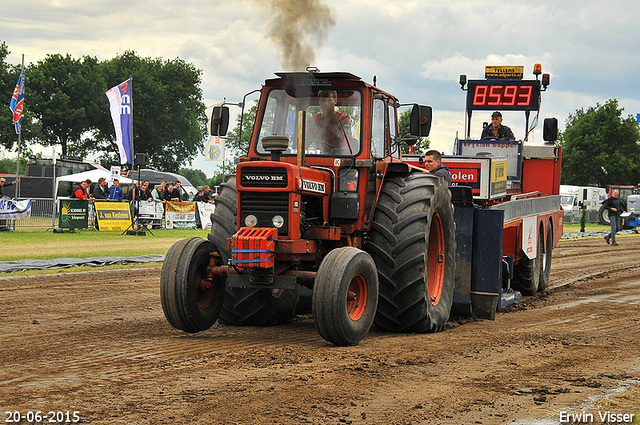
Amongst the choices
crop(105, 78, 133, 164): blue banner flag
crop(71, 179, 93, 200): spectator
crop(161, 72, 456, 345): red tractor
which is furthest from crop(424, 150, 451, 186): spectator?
crop(71, 179, 93, 200): spectator

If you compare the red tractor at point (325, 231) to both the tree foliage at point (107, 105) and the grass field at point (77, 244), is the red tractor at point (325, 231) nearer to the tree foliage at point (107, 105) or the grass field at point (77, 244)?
the grass field at point (77, 244)

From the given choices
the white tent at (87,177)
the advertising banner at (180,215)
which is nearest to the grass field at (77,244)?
the advertising banner at (180,215)

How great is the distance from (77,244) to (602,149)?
57.6m

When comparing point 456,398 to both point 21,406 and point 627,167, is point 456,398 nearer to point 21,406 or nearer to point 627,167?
point 21,406

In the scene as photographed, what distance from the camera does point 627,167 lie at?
64000 mm

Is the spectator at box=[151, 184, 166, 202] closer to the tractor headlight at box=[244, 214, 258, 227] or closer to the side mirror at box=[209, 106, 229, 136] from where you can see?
the side mirror at box=[209, 106, 229, 136]

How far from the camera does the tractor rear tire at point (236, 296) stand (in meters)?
7.69

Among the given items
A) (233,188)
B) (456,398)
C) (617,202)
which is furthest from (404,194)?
(617,202)

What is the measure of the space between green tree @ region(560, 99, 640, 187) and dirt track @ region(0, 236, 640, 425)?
60.1m

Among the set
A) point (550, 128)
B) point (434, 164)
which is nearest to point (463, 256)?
point (434, 164)

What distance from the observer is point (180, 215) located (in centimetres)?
2662

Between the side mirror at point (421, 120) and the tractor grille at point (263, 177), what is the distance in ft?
6.36

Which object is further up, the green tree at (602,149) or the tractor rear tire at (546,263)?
the green tree at (602,149)

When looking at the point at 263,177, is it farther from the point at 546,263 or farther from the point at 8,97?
the point at 8,97
